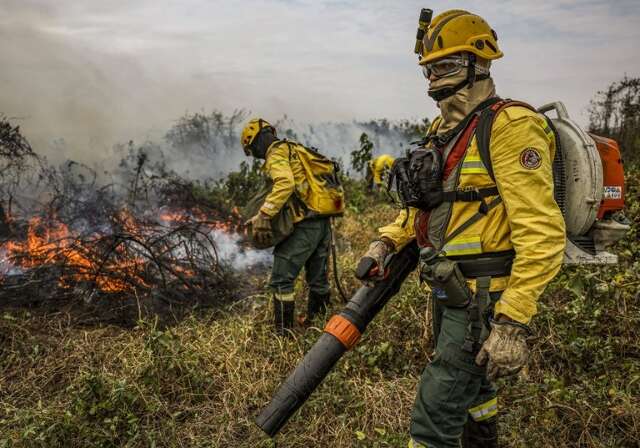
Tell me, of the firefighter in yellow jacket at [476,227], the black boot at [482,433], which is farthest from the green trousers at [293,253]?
the firefighter in yellow jacket at [476,227]

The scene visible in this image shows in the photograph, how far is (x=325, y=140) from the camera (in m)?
14.8

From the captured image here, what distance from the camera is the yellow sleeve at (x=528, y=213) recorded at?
185 centimetres

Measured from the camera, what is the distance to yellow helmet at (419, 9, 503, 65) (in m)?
2.14

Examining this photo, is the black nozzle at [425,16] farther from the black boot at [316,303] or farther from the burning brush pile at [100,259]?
the burning brush pile at [100,259]

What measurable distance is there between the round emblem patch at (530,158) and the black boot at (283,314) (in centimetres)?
300

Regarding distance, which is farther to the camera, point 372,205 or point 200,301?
point 372,205

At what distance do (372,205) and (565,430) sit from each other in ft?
23.0

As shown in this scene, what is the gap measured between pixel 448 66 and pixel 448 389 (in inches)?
55.7

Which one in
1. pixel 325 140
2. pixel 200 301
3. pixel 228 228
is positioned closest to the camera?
pixel 200 301

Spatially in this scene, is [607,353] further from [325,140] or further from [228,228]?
[325,140]

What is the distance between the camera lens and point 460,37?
2145 mm

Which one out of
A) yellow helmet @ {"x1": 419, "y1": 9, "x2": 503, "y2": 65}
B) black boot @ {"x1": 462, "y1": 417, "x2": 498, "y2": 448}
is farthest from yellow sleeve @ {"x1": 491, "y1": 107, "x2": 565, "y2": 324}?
black boot @ {"x1": 462, "y1": 417, "x2": 498, "y2": 448}

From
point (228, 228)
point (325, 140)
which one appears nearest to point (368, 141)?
point (325, 140)

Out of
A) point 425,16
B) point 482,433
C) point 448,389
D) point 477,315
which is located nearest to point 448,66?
point 425,16
